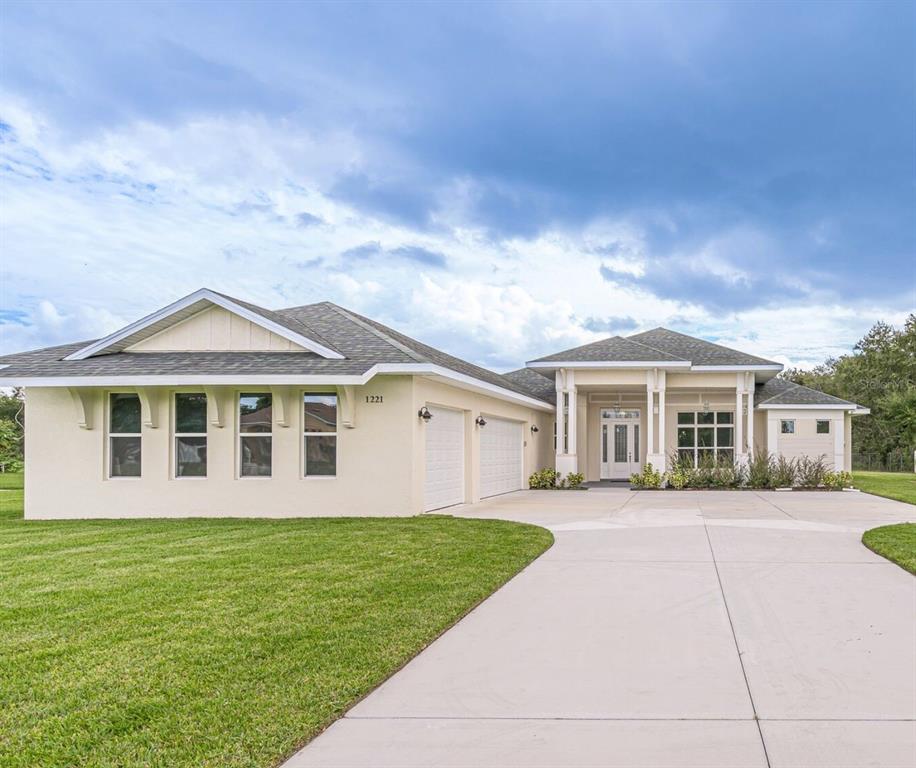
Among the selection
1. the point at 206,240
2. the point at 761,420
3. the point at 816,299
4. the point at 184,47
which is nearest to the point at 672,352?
the point at 761,420

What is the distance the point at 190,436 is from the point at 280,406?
203cm

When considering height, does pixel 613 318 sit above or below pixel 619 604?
above

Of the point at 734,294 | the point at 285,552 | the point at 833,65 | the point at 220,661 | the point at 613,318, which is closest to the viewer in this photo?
the point at 220,661

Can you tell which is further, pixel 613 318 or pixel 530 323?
pixel 613 318

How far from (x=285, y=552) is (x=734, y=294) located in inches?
1015

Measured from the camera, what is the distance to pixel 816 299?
31.3m

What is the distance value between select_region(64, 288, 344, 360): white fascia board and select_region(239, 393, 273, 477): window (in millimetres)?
1321

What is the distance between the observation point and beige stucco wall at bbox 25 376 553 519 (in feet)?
46.7

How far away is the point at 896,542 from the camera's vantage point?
10.5m

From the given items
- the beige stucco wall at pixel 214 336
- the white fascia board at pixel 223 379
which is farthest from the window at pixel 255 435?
the beige stucco wall at pixel 214 336

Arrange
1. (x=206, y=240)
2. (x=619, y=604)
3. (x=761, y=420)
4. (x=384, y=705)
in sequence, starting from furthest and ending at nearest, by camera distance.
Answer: (x=761, y=420) → (x=206, y=240) → (x=619, y=604) → (x=384, y=705)

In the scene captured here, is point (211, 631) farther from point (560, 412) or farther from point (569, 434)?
point (560, 412)

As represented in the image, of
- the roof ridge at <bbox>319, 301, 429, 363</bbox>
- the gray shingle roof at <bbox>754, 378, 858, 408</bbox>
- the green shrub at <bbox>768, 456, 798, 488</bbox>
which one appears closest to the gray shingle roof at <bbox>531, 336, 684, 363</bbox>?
the green shrub at <bbox>768, 456, 798, 488</bbox>

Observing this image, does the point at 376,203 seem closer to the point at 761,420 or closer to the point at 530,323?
the point at 530,323
